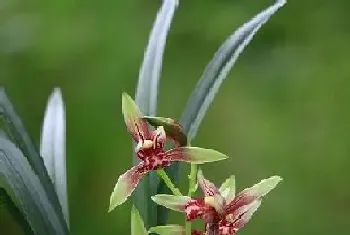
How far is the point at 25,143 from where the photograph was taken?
2.75 feet

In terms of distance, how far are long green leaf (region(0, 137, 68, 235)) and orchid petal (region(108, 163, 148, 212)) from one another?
0.43 feet

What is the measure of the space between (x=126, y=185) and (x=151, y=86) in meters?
0.21

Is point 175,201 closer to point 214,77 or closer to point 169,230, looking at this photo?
point 169,230

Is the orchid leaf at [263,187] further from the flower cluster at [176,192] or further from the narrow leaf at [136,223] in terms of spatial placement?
the narrow leaf at [136,223]

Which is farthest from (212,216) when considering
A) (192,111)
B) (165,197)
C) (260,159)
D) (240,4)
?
(240,4)

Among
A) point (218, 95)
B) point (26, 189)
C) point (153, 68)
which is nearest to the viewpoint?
point (26, 189)

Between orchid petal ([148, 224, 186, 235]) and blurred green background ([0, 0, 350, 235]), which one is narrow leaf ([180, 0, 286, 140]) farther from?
blurred green background ([0, 0, 350, 235])

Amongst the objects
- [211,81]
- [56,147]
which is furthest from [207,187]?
[56,147]

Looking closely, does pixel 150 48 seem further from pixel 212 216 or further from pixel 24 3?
pixel 24 3

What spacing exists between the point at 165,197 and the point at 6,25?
3.00ft

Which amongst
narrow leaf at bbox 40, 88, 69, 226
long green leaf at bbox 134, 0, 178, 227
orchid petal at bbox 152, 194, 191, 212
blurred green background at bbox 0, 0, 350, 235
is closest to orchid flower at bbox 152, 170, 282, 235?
orchid petal at bbox 152, 194, 191, 212

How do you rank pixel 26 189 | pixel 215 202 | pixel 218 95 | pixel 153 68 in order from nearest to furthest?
pixel 215 202 → pixel 26 189 → pixel 153 68 → pixel 218 95

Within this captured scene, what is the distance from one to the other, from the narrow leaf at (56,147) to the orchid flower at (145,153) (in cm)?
22

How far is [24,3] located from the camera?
153cm
